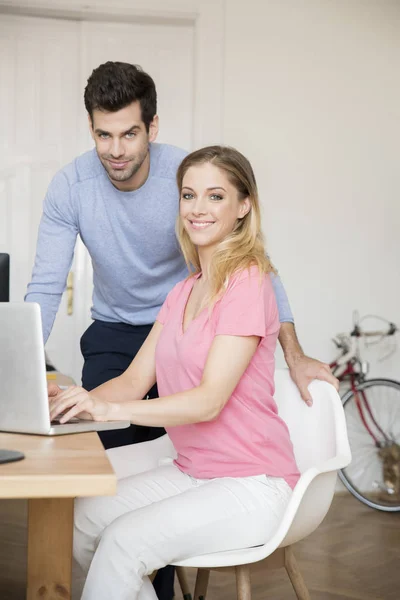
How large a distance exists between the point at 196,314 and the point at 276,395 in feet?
1.02

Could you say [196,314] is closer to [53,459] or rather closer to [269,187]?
[53,459]

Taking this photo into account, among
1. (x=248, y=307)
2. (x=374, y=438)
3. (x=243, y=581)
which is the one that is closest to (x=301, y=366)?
(x=248, y=307)

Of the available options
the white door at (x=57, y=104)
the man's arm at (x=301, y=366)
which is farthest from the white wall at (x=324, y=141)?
the man's arm at (x=301, y=366)

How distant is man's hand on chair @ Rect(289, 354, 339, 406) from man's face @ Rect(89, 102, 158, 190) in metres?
0.76

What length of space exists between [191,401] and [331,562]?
2.02m

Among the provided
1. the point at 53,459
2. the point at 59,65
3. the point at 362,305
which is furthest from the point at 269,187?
the point at 53,459

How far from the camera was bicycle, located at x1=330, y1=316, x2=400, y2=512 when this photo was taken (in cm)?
470

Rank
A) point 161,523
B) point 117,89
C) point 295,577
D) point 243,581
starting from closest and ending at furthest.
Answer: point 161,523 → point 243,581 → point 295,577 → point 117,89

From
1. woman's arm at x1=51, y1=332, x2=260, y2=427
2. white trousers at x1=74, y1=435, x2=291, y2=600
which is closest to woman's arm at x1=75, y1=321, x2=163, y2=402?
white trousers at x1=74, y1=435, x2=291, y2=600

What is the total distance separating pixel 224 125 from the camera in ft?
15.2

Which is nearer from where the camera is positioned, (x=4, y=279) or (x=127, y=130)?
(x=4, y=279)

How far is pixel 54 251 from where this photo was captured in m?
2.51

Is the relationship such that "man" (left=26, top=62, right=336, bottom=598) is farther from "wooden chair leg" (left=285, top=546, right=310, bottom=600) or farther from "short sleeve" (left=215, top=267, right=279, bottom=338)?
"wooden chair leg" (left=285, top=546, right=310, bottom=600)

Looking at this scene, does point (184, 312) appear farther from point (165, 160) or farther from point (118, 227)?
point (165, 160)
